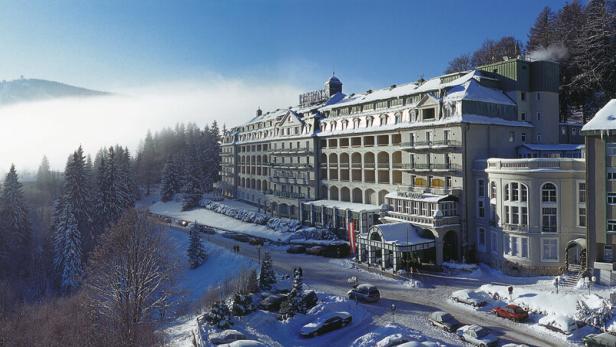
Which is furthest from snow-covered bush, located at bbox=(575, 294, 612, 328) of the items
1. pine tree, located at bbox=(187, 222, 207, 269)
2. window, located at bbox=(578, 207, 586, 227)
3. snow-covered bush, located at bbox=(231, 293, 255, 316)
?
pine tree, located at bbox=(187, 222, 207, 269)

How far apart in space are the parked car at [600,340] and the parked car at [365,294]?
49.1 feet

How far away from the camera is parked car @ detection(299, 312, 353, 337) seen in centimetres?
3158

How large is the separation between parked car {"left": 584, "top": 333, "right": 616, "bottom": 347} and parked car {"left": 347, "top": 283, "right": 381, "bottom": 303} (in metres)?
15.0

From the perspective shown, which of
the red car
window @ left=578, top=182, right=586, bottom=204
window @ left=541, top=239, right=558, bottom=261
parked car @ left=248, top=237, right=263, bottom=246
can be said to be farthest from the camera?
parked car @ left=248, top=237, right=263, bottom=246

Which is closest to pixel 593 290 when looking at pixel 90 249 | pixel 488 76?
pixel 488 76

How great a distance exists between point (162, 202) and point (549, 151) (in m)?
87.9

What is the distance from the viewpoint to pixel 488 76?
53281 mm

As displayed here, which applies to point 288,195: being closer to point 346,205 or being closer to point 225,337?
point 346,205

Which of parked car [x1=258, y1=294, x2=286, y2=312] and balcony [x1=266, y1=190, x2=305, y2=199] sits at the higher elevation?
balcony [x1=266, y1=190, x2=305, y2=199]

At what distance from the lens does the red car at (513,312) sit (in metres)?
31.2

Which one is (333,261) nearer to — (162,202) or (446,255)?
(446,255)

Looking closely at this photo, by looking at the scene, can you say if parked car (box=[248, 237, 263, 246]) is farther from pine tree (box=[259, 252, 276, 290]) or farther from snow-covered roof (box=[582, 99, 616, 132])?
snow-covered roof (box=[582, 99, 616, 132])

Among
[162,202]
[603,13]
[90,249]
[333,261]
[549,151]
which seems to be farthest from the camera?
[162,202]

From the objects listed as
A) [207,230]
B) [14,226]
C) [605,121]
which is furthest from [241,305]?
[14,226]
